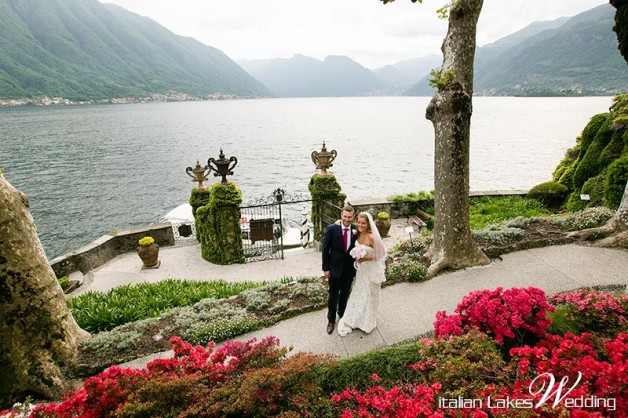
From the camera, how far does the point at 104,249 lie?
15219mm

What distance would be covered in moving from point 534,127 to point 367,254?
107139 millimetres

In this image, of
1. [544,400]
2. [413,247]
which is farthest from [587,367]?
[413,247]

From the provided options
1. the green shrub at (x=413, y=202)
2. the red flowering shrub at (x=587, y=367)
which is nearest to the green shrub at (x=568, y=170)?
the green shrub at (x=413, y=202)

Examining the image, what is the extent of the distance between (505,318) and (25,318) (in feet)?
23.7

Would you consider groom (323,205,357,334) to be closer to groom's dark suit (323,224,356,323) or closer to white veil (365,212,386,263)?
groom's dark suit (323,224,356,323)

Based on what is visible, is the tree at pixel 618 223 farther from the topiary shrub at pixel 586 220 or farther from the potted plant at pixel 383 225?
the potted plant at pixel 383 225

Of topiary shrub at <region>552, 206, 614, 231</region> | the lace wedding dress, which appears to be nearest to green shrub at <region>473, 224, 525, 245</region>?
topiary shrub at <region>552, 206, 614, 231</region>

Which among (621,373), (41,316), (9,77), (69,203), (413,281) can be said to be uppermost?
(9,77)

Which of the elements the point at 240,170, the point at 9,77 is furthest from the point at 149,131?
the point at 9,77

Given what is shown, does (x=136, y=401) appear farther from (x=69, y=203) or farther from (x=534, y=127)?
(x=534, y=127)

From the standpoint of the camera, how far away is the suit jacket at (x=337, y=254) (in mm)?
5957

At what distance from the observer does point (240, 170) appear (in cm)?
5434

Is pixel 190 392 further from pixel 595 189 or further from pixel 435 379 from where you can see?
pixel 595 189

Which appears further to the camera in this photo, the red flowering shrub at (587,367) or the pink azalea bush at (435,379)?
the pink azalea bush at (435,379)
